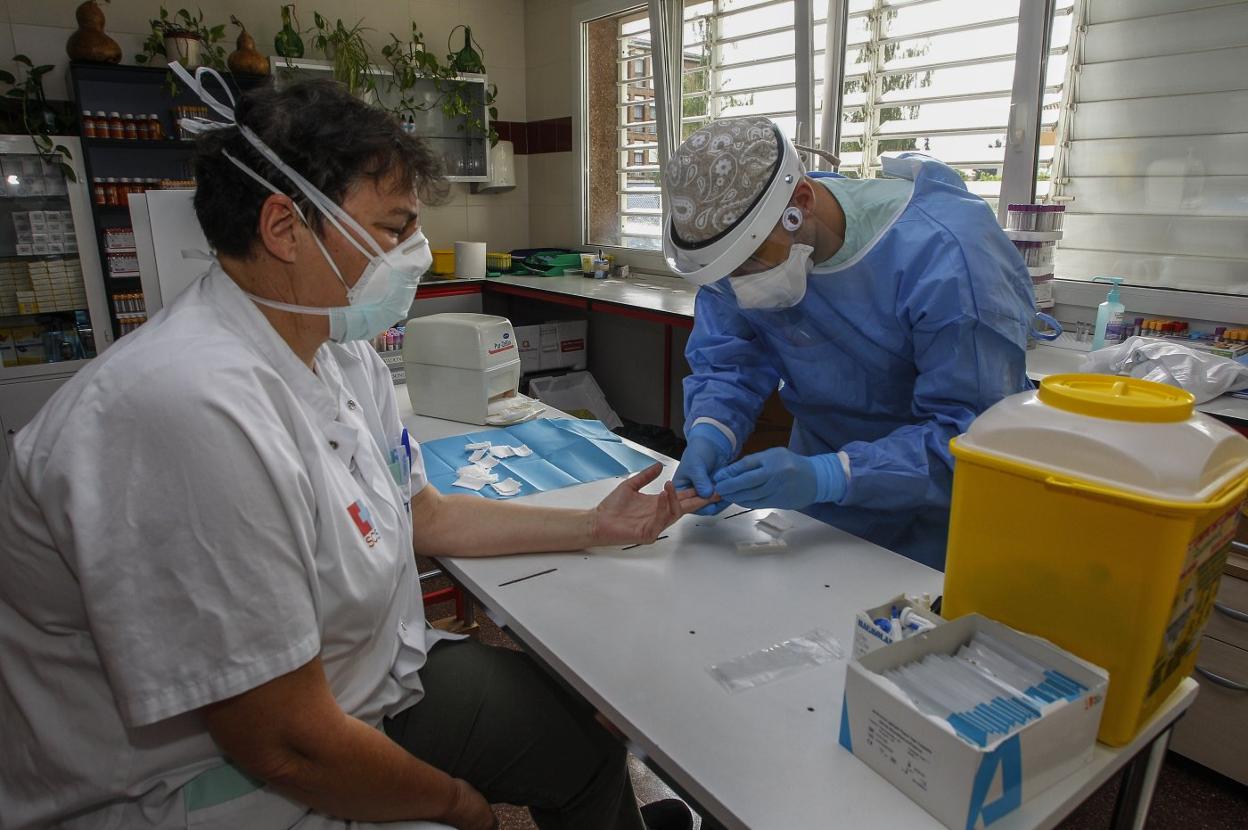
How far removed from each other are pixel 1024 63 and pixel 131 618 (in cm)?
305

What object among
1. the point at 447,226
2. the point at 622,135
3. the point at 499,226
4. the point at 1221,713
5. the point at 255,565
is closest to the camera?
the point at 255,565

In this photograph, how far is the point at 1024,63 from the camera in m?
2.68

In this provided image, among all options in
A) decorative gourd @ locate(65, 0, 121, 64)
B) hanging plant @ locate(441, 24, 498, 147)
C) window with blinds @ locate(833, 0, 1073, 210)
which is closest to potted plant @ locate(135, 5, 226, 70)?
decorative gourd @ locate(65, 0, 121, 64)

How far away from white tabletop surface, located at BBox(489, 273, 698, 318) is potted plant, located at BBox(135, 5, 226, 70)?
1868 mm

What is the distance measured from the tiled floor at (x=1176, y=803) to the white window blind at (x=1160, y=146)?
143cm

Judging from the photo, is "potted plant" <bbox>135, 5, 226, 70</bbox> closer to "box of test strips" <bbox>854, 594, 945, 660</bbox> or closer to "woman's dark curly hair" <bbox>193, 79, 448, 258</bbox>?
"woman's dark curly hair" <bbox>193, 79, 448, 258</bbox>

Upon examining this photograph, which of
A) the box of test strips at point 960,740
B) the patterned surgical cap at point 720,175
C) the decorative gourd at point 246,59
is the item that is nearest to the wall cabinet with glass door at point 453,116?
the decorative gourd at point 246,59

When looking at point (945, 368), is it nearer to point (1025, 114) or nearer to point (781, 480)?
point (781, 480)

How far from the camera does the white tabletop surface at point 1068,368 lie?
6.09ft

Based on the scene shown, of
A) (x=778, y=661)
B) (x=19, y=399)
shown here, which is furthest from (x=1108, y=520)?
(x=19, y=399)

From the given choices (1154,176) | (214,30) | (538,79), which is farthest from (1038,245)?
(214,30)

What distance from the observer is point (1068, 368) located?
7.75ft

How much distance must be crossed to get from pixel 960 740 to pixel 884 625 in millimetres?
220

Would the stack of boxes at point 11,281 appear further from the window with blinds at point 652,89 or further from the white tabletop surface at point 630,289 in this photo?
the window with blinds at point 652,89
